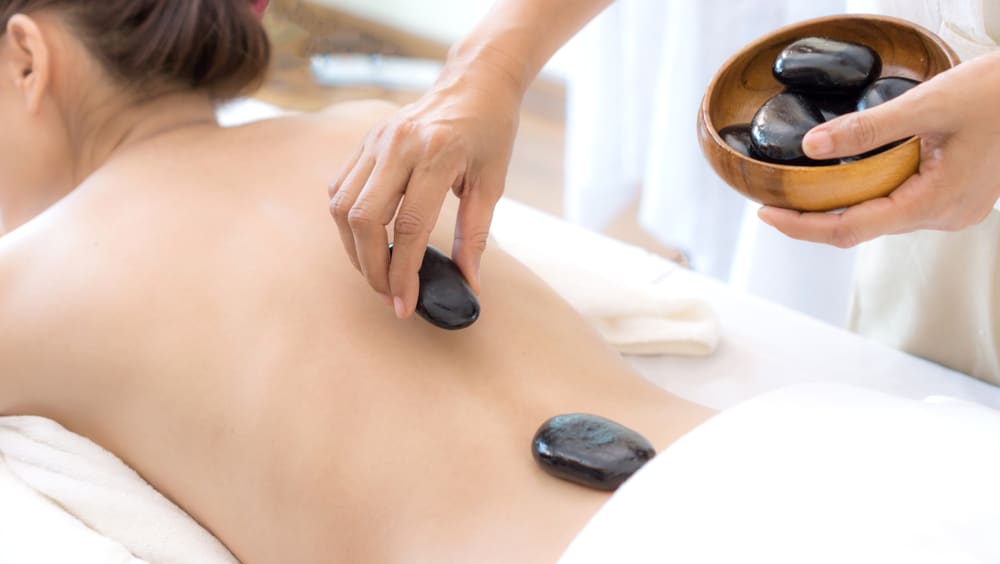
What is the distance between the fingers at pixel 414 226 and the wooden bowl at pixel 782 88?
0.81ft

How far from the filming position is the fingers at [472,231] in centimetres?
96

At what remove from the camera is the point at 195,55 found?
1280 mm

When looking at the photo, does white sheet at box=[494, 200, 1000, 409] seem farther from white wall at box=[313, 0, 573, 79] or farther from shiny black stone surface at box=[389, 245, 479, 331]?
white wall at box=[313, 0, 573, 79]

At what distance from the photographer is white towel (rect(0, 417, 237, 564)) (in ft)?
3.28

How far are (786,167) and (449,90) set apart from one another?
37cm

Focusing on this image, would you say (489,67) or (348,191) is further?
(489,67)

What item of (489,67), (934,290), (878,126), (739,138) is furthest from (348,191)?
(934,290)

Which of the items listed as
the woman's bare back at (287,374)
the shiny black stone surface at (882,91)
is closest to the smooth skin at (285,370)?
the woman's bare back at (287,374)

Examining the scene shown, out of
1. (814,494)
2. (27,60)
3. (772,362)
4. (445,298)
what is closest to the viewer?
(814,494)

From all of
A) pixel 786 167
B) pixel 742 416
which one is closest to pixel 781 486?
pixel 742 416

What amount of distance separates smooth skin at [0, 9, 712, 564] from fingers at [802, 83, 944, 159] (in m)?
0.32

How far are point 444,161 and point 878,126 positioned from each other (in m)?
0.39

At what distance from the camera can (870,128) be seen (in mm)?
778

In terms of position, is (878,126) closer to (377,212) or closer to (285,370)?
(377,212)
